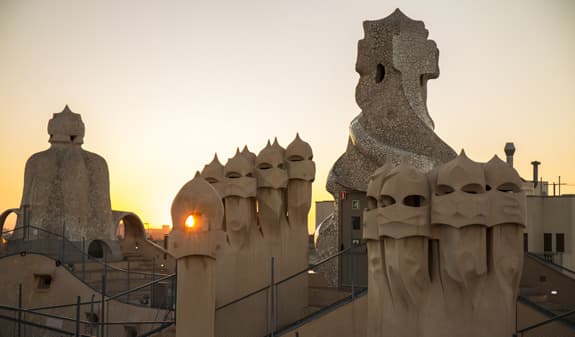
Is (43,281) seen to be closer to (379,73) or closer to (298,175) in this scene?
(298,175)

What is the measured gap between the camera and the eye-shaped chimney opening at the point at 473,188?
10625 millimetres

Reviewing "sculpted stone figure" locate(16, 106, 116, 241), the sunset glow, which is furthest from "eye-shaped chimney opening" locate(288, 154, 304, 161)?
"sculpted stone figure" locate(16, 106, 116, 241)

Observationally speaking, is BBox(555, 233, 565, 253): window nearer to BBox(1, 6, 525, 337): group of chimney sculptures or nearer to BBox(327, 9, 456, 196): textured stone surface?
BBox(327, 9, 456, 196): textured stone surface

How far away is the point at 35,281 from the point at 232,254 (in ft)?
27.2

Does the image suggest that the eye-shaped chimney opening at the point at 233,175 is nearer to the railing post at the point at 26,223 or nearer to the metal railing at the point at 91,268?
the metal railing at the point at 91,268

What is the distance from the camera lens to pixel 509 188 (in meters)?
10.8

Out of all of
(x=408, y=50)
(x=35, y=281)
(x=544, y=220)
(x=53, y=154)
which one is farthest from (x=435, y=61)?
(x=53, y=154)

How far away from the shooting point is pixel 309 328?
13.6m

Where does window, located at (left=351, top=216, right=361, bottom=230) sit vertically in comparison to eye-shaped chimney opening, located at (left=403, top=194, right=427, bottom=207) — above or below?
below

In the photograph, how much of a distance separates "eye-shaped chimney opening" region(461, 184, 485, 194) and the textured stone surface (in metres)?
7.05

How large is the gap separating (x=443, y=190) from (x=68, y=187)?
59.2 feet

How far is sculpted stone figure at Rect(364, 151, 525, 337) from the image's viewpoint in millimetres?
10508

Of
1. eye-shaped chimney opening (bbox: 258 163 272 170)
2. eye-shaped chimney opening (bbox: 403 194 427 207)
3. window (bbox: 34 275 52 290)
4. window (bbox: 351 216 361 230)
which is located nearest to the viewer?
eye-shaped chimney opening (bbox: 403 194 427 207)

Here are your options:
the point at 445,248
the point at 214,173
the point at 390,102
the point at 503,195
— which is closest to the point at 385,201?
the point at 445,248
